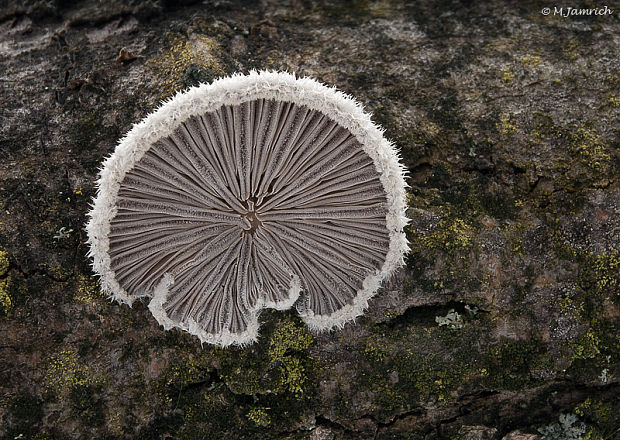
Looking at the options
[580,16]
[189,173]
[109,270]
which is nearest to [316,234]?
[189,173]

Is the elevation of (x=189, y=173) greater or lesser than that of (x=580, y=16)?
lesser

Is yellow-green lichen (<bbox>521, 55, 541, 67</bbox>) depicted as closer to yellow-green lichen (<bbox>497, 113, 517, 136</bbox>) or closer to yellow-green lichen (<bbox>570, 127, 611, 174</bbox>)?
yellow-green lichen (<bbox>497, 113, 517, 136</bbox>)

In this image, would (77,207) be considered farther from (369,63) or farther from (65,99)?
(369,63)

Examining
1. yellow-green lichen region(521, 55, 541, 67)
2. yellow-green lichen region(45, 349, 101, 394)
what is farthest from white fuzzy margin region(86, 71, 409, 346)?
yellow-green lichen region(521, 55, 541, 67)

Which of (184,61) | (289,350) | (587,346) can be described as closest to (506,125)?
(587,346)

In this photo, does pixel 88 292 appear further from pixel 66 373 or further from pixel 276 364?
pixel 276 364
